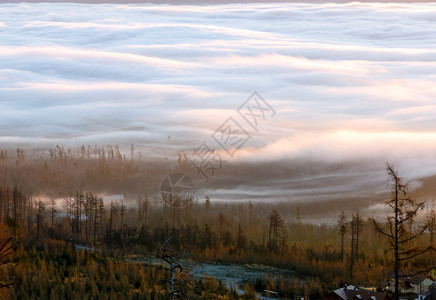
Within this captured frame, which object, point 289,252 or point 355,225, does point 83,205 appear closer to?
point 289,252

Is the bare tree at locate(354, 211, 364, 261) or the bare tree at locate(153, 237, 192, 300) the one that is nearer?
the bare tree at locate(153, 237, 192, 300)

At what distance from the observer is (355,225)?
202 ft

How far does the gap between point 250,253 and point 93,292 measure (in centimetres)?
2834

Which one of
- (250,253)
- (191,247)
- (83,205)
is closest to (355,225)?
(250,253)

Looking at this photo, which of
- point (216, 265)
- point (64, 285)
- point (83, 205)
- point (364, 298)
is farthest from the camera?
point (83, 205)

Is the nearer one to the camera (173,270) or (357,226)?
(173,270)

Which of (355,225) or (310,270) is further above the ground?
(355,225)

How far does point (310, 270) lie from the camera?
2436 inches

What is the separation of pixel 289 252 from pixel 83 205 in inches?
888

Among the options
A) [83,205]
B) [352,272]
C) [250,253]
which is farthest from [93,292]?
[83,205]

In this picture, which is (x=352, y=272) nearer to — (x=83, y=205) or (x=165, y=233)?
(x=165, y=233)

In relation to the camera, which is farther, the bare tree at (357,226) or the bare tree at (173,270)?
the bare tree at (357,226)

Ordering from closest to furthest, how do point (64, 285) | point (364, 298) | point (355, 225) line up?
point (364, 298), point (64, 285), point (355, 225)

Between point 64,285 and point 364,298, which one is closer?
point 364,298
